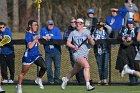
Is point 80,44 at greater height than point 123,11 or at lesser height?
lesser

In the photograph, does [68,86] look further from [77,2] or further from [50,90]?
[77,2]

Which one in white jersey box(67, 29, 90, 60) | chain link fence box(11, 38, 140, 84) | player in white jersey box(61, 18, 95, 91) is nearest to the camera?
player in white jersey box(61, 18, 95, 91)

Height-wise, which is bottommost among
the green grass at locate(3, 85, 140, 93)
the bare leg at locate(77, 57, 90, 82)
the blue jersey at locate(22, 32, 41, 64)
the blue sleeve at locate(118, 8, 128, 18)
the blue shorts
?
the green grass at locate(3, 85, 140, 93)

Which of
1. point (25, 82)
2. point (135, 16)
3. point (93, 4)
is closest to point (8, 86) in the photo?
point (25, 82)

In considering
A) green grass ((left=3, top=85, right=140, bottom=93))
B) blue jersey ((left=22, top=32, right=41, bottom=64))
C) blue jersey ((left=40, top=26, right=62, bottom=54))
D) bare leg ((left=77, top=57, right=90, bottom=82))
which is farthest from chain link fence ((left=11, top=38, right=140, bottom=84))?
blue jersey ((left=22, top=32, right=41, bottom=64))

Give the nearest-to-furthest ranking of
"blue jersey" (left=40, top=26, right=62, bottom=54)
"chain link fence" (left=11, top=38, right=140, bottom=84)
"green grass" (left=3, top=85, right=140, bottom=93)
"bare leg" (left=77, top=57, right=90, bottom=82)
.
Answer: "bare leg" (left=77, top=57, right=90, bottom=82)
"green grass" (left=3, top=85, right=140, bottom=93)
"blue jersey" (left=40, top=26, right=62, bottom=54)
"chain link fence" (left=11, top=38, right=140, bottom=84)

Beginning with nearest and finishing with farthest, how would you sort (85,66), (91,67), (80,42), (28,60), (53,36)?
(28,60) < (85,66) < (80,42) < (53,36) < (91,67)

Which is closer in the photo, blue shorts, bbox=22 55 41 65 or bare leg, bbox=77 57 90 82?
blue shorts, bbox=22 55 41 65

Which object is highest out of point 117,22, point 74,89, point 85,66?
point 117,22

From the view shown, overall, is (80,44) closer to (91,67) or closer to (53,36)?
(53,36)

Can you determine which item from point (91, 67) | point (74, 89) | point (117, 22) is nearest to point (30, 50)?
point (74, 89)

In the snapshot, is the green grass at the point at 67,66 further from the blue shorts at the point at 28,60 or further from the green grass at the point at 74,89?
the blue shorts at the point at 28,60

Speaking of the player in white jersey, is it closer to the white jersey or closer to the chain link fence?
the white jersey

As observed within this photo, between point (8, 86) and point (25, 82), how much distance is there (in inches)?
37.5
